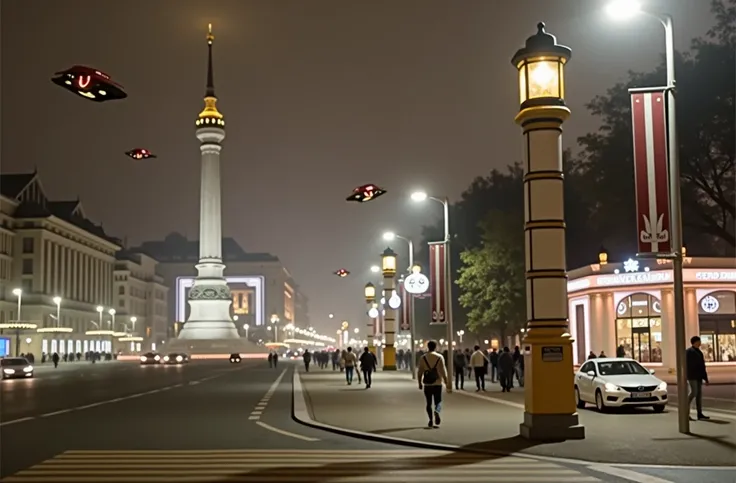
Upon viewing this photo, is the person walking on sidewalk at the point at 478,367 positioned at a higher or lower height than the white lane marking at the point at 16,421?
higher

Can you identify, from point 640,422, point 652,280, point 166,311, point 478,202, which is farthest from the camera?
point 166,311

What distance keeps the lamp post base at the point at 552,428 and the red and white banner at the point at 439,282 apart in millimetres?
20574

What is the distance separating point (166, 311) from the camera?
19988 centimetres

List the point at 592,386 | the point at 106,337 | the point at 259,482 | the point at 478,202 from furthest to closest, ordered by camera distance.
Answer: the point at 106,337
the point at 478,202
the point at 592,386
the point at 259,482

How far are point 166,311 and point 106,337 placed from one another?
53.5 m

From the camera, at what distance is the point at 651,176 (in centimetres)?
1856

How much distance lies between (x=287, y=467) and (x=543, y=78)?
9.30 meters

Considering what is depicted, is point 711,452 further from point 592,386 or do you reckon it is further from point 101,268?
point 101,268

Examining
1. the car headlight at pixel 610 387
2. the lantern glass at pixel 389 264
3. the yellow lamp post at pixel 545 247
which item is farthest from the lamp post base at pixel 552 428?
the lantern glass at pixel 389 264

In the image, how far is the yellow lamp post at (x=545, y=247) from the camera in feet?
60.8

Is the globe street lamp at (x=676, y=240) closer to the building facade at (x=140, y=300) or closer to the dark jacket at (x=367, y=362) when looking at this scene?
the dark jacket at (x=367, y=362)

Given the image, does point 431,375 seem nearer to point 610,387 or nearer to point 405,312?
point 610,387

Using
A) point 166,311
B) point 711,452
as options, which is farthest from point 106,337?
point 711,452

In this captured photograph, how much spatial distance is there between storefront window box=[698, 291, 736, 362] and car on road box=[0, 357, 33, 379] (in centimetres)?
4068
